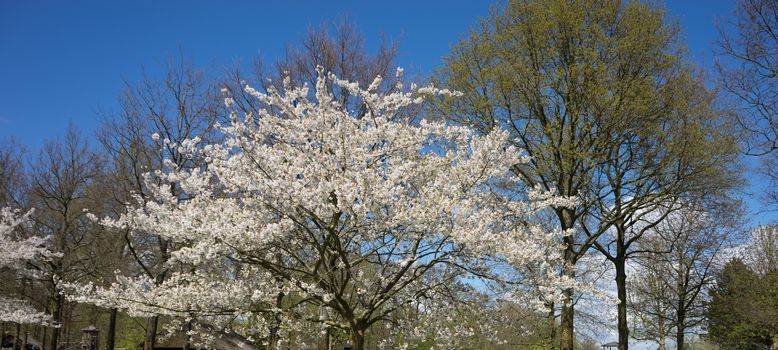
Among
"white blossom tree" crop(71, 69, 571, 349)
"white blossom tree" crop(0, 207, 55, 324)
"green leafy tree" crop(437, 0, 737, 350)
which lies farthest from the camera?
"white blossom tree" crop(0, 207, 55, 324)

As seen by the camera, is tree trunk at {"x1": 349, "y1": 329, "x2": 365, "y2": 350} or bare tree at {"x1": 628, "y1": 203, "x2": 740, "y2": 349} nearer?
tree trunk at {"x1": 349, "y1": 329, "x2": 365, "y2": 350}

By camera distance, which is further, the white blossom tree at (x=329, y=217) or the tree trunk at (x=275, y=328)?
the tree trunk at (x=275, y=328)

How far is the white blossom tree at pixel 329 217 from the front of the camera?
7.94 metres

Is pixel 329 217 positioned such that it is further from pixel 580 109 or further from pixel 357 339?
pixel 580 109

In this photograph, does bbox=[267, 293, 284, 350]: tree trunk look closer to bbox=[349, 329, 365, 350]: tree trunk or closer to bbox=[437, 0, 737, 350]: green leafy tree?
bbox=[349, 329, 365, 350]: tree trunk

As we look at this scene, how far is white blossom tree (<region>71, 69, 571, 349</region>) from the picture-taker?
313 inches

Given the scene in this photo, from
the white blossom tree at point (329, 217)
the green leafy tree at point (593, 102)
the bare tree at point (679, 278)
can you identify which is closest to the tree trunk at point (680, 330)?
the bare tree at point (679, 278)

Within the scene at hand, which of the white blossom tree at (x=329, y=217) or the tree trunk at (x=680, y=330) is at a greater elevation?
the white blossom tree at (x=329, y=217)

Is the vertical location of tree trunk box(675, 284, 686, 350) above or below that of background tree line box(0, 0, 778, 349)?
below

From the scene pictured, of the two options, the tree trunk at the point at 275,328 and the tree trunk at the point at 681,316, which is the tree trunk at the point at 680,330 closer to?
the tree trunk at the point at 681,316

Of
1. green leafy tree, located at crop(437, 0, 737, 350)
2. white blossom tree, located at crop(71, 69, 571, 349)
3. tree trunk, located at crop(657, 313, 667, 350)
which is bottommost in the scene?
tree trunk, located at crop(657, 313, 667, 350)

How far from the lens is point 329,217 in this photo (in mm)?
8359

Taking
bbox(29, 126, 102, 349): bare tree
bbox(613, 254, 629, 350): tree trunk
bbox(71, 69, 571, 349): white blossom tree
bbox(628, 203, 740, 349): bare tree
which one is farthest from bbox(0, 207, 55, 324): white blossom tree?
bbox(628, 203, 740, 349): bare tree

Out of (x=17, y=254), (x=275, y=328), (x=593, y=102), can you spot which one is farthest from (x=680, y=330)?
(x=17, y=254)
